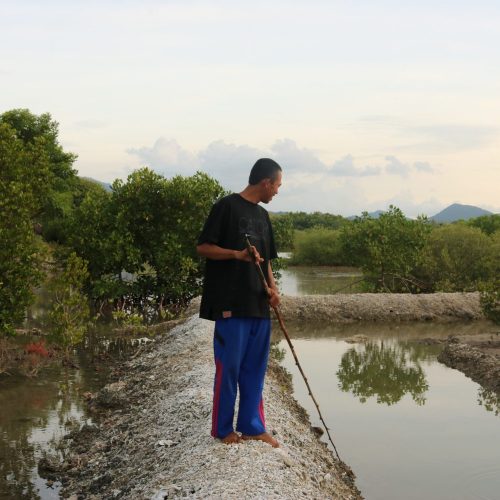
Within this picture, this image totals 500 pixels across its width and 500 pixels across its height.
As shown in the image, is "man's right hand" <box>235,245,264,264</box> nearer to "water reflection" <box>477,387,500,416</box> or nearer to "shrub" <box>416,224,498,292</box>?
"water reflection" <box>477,387,500,416</box>

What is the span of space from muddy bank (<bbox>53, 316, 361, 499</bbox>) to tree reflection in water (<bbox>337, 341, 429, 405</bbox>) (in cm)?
212

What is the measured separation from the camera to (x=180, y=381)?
11.4 meters

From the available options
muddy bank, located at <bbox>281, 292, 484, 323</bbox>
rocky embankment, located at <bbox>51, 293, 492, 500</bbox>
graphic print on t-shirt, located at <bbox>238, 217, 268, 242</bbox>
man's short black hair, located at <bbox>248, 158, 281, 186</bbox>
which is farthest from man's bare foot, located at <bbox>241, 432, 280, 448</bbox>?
muddy bank, located at <bbox>281, 292, 484, 323</bbox>

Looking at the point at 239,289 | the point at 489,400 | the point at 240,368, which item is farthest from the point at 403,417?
the point at 239,289

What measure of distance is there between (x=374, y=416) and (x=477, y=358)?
17.0ft

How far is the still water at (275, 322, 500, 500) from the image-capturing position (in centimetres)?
858

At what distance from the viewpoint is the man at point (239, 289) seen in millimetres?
5934

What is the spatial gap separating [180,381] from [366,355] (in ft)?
25.2

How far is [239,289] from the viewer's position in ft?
19.6

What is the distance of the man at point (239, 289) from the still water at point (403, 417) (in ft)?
9.40

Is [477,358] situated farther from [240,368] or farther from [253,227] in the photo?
[253,227]

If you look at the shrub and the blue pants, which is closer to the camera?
the blue pants

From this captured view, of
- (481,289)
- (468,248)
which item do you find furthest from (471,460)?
(468,248)

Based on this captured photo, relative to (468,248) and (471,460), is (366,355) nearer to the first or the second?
(471,460)
